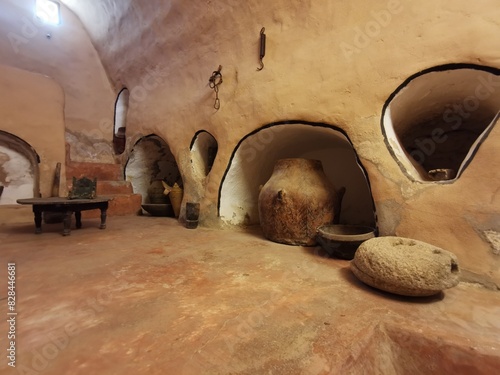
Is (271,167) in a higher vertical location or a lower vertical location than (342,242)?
higher

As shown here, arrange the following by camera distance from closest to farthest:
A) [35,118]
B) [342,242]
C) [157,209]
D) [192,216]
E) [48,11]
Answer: [342,242], [192,216], [35,118], [157,209], [48,11]

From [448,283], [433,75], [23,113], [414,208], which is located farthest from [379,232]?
[23,113]

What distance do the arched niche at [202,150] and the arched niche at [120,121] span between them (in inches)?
96.3

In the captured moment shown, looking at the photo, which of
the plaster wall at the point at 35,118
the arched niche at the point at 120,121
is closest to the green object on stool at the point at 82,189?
the plaster wall at the point at 35,118

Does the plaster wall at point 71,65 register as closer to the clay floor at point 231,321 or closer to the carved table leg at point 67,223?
the carved table leg at point 67,223

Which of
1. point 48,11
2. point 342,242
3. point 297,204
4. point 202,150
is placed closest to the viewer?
point 342,242

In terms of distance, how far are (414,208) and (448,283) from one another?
0.68 metres

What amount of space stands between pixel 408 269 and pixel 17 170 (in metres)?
5.91

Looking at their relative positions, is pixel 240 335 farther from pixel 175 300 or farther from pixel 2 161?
pixel 2 161

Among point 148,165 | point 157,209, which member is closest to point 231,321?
point 157,209

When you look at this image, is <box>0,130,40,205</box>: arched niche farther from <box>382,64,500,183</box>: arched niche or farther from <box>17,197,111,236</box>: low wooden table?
<box>382,64,500,183</box>: arched niche

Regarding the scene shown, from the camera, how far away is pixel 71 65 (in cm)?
543

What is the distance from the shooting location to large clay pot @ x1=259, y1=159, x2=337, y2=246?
2.71m

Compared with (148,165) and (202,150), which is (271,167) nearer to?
(202,150)
